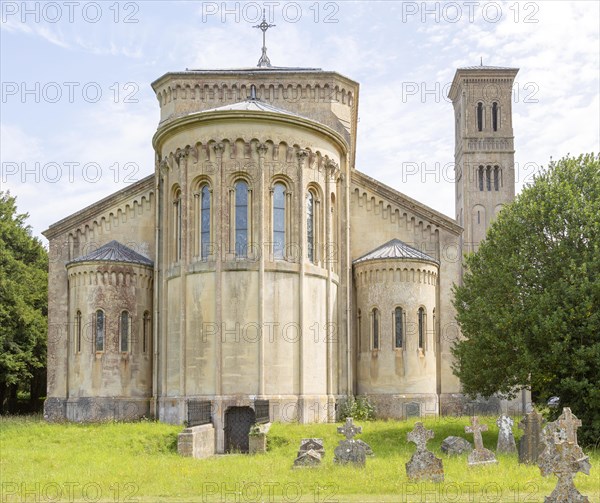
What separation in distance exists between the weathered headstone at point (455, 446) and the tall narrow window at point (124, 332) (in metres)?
15.2

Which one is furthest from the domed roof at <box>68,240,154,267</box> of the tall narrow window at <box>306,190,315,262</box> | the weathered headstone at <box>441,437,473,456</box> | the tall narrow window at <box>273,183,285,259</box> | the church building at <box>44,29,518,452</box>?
the weathered headstone at <box>441,437,473,456</box>

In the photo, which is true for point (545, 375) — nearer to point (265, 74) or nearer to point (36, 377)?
point (265, 74)

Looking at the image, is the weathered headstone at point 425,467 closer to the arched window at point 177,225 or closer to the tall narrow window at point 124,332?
the arched window at point 177,225

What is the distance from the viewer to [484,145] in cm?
7138

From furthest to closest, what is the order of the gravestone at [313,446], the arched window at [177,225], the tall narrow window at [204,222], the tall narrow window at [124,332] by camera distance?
the tall narrow window at [124,332]
the arched window at [177,225]
the tall narrow window at [204,222]
the gravestone at [313,446]

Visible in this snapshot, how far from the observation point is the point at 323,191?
Answer: 3177 centimetres

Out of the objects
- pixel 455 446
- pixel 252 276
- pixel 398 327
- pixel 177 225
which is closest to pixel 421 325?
pixel 398 327

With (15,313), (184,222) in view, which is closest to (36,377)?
(15,313)

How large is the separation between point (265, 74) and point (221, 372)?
14.1m

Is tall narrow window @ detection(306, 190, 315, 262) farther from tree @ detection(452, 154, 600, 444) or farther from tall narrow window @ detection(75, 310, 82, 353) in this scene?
tall narrow window @ detection(75, 310, 82, 353)

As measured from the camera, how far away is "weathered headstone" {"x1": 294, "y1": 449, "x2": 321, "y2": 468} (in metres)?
20.2

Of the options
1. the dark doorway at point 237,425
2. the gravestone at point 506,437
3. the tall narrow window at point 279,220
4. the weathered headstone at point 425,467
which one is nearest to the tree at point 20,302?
the dark doorway at point 237,425

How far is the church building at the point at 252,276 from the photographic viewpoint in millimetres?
29328

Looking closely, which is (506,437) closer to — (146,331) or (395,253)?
(395,253)
